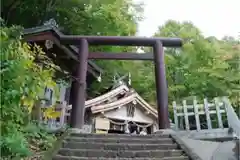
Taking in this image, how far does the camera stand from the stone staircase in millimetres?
6684

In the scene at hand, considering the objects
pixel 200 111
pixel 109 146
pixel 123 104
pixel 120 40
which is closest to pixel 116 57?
pixel 120 40

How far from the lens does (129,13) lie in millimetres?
15977

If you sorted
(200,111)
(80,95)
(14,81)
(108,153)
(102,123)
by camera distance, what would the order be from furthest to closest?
(102,123) < (200,111) < (80,95) < (108,153) < (14,81)

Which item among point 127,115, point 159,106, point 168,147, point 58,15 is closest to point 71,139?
point 168,147

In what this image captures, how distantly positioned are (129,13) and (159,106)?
7.94 meters

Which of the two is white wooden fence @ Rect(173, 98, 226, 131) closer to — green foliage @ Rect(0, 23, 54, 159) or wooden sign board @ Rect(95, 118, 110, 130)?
wooden sign board @ Rect(95, 118, 110, 130)

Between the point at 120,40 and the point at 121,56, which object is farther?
the point at 121,56

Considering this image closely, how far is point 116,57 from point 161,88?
7.22 ft

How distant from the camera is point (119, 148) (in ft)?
23.1

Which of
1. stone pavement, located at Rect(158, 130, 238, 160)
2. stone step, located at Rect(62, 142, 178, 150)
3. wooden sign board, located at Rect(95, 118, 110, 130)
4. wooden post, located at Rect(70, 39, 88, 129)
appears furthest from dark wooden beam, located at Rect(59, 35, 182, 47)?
wooden sign board, located at Rect(95, 118, 110, 130)

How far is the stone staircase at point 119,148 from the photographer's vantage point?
668cm

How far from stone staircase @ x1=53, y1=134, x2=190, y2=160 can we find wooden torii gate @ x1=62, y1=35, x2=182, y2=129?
56.6 inches

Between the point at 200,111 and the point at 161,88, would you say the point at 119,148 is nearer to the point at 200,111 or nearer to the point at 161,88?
the point at 161,88

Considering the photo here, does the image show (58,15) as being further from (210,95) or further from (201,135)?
(210,95)
